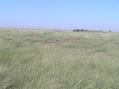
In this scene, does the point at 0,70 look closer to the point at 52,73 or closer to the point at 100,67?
the point at 52,73

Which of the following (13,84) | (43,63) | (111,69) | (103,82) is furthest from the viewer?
(111,69)

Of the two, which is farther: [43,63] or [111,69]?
[111,69]

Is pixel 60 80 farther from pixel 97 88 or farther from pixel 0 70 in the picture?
pixel 0 70

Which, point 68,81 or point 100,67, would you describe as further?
point 100,67

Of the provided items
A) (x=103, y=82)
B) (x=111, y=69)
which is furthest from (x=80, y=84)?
(x=111, y=69)

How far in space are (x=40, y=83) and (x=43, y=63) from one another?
1723 millimetres

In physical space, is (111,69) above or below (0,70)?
below

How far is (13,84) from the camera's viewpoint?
11.3ft

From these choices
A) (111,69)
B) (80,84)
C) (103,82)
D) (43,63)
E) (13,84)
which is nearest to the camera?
(13,84)

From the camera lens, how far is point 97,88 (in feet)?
11.8

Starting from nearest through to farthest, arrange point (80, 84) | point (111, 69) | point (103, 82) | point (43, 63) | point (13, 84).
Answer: point (13, 84) → point (80, 84) → point (103, 82) → point (43, 63) → point (111, 69)

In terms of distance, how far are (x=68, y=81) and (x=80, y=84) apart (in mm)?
287

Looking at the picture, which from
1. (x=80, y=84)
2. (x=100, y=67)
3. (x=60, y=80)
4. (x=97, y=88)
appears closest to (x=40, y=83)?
(x=60, y=80)

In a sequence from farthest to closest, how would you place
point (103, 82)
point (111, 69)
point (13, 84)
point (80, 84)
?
point (111, 69) < point (103, 82) < point (80, 84) < point (13, 84)
